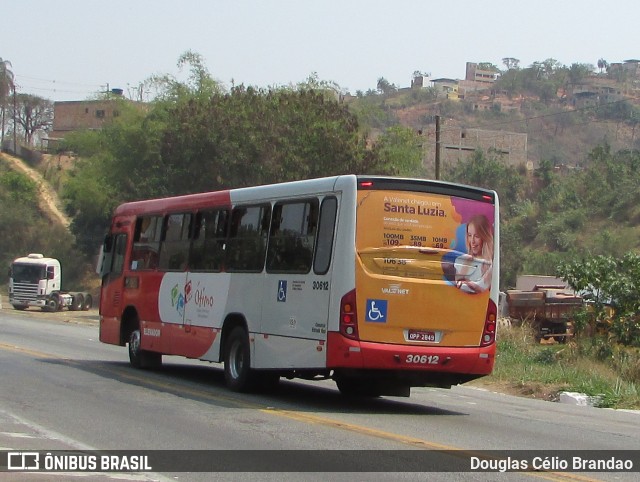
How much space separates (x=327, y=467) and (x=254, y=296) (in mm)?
6291

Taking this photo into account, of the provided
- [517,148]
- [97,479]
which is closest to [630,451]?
[97,479]

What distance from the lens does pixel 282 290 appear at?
15180mm

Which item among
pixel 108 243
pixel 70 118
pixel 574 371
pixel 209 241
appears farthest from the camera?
pixel 70 118

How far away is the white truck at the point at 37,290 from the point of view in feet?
183

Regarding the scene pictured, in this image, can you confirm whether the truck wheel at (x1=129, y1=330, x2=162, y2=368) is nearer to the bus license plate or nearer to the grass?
the grass

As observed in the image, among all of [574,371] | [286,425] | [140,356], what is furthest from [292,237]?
[574,371]

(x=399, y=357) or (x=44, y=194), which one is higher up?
(x=44, y=194)

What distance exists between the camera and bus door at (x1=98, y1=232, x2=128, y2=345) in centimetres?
2117

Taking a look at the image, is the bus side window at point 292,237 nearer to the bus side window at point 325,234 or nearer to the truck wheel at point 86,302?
the bus side window at point 325,234

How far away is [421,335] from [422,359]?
0.33 m

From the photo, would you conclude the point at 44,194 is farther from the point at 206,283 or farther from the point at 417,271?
the point at 417,271

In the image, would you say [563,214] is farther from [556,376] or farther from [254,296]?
[254,296]

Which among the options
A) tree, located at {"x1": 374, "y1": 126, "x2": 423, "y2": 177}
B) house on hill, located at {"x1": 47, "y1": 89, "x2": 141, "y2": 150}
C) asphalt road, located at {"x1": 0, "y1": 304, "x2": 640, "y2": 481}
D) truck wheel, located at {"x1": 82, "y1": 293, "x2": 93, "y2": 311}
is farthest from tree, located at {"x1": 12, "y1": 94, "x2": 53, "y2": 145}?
asphalt road, located at {"x1": 0, "y1": 304, "x2": 640, "y2": 481}

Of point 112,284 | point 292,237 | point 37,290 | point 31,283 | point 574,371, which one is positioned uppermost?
point 292,237
